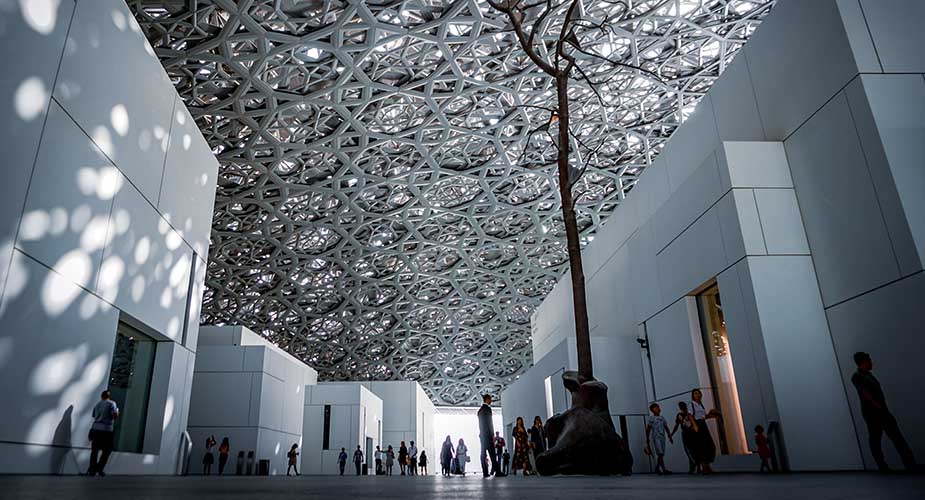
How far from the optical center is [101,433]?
325 inches

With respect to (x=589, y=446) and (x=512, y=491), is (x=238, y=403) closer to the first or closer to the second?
(x=589, y=446)

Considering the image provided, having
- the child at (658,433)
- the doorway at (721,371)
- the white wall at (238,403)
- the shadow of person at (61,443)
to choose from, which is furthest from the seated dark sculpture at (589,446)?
the white wall at (238,403)

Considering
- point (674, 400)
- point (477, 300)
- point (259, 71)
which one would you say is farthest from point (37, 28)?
point (477, 300)

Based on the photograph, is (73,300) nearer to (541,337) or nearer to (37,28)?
(37,28)

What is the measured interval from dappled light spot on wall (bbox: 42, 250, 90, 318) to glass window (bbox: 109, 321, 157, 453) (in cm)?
199

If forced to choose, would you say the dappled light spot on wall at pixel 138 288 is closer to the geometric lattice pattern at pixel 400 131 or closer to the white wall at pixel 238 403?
the geometric lattice pattern at pixel 400 131

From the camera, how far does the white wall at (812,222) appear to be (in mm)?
7434

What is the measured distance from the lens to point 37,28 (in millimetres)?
7301

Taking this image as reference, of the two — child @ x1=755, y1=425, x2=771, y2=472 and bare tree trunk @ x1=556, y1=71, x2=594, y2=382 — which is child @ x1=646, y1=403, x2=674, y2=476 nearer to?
child @ x1=755, y1=425, x2=771, y2=472

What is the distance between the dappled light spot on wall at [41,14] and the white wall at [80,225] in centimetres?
2

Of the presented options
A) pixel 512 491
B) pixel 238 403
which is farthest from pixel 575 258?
pixel 238 403

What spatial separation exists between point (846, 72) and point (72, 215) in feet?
37.1

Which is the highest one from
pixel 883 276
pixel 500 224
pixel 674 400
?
pixel 500 224

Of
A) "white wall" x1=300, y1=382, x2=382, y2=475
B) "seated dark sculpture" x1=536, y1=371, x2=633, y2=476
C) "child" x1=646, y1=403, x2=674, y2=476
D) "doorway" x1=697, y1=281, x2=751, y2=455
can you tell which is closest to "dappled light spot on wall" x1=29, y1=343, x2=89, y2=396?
"seated dark sculpture" x1=536, y1=371, x2=633, y2=476
